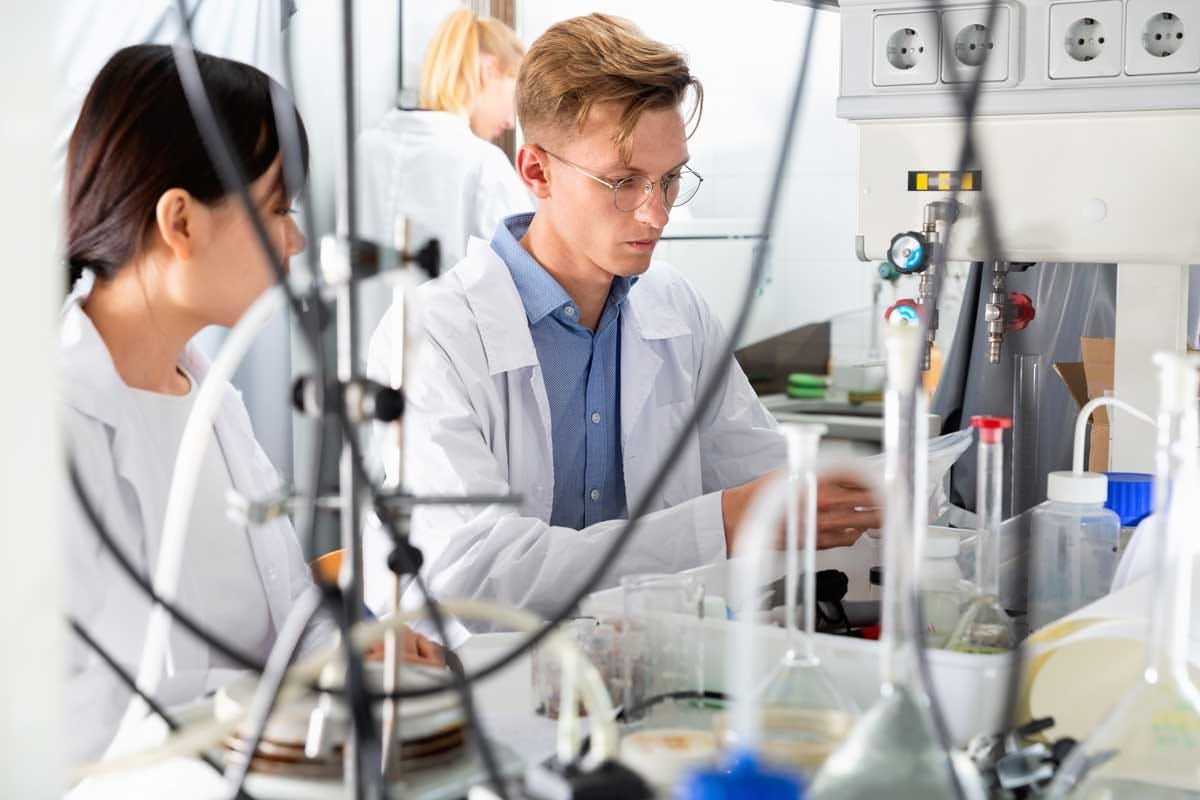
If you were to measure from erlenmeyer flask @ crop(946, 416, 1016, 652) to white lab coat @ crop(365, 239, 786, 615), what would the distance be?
1.32 ft

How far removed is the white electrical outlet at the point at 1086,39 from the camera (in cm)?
146

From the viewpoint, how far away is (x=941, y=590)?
1.01 metres

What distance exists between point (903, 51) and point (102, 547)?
41.8 inches

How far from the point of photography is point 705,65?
4.04 meters

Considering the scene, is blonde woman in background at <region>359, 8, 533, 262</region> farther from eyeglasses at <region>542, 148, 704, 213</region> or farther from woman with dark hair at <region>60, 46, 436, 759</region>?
woman with dark hair at <region>60, 46, 436, 759</region>

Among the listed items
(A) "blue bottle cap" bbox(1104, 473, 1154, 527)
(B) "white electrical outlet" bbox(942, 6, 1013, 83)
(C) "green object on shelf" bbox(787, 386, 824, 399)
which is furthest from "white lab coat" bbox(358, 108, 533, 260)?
(A) "blue bottle cap" bbox(1104, 473, 1154, 527)

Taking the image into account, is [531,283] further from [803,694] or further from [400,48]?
[400,48]

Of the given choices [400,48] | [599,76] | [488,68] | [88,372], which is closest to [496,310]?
[599,76]

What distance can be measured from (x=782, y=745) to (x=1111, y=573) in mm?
640

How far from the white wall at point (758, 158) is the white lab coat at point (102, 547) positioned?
8.84 feet

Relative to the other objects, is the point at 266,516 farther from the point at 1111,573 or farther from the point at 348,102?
the point at 1111,573

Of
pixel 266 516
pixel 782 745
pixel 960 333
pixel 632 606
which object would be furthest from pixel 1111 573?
pixel 960 333

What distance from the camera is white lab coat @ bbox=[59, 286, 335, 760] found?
126 cm

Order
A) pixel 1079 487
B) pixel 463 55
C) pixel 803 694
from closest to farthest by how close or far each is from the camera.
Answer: pixel 803 694 → pixel 1079 487 → pixel 463 55
